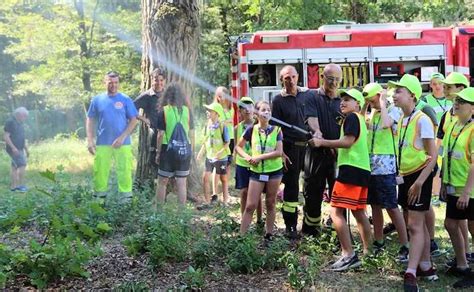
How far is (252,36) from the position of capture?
472 inches

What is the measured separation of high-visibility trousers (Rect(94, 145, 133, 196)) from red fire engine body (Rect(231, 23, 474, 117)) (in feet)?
15.8

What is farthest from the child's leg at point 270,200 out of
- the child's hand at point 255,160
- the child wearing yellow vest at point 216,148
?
the child wearing yellow vest at point 216,148

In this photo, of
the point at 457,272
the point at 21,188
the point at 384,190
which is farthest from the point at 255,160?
the point at 21,188

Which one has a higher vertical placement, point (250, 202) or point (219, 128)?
point (219, 128)

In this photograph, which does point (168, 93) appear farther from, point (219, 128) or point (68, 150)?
point (68, 150)

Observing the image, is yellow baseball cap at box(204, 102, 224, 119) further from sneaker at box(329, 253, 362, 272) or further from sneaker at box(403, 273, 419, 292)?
sneaker at box(403, 273, 419, 292)

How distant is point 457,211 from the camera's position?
5023 millimetres

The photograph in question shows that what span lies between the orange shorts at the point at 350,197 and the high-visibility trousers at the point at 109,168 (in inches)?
125

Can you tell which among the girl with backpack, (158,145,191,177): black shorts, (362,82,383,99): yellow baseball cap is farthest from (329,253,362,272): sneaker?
(158,145,191,177): black shorts

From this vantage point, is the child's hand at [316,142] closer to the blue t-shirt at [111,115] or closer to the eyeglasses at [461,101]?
the eyeglasses at [461,101]

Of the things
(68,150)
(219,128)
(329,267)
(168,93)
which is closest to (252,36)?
(219,128)

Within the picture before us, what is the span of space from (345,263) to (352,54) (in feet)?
25.0

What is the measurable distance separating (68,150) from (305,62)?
12.5 metres

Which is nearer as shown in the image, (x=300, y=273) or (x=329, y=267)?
(x=300, y=273)
